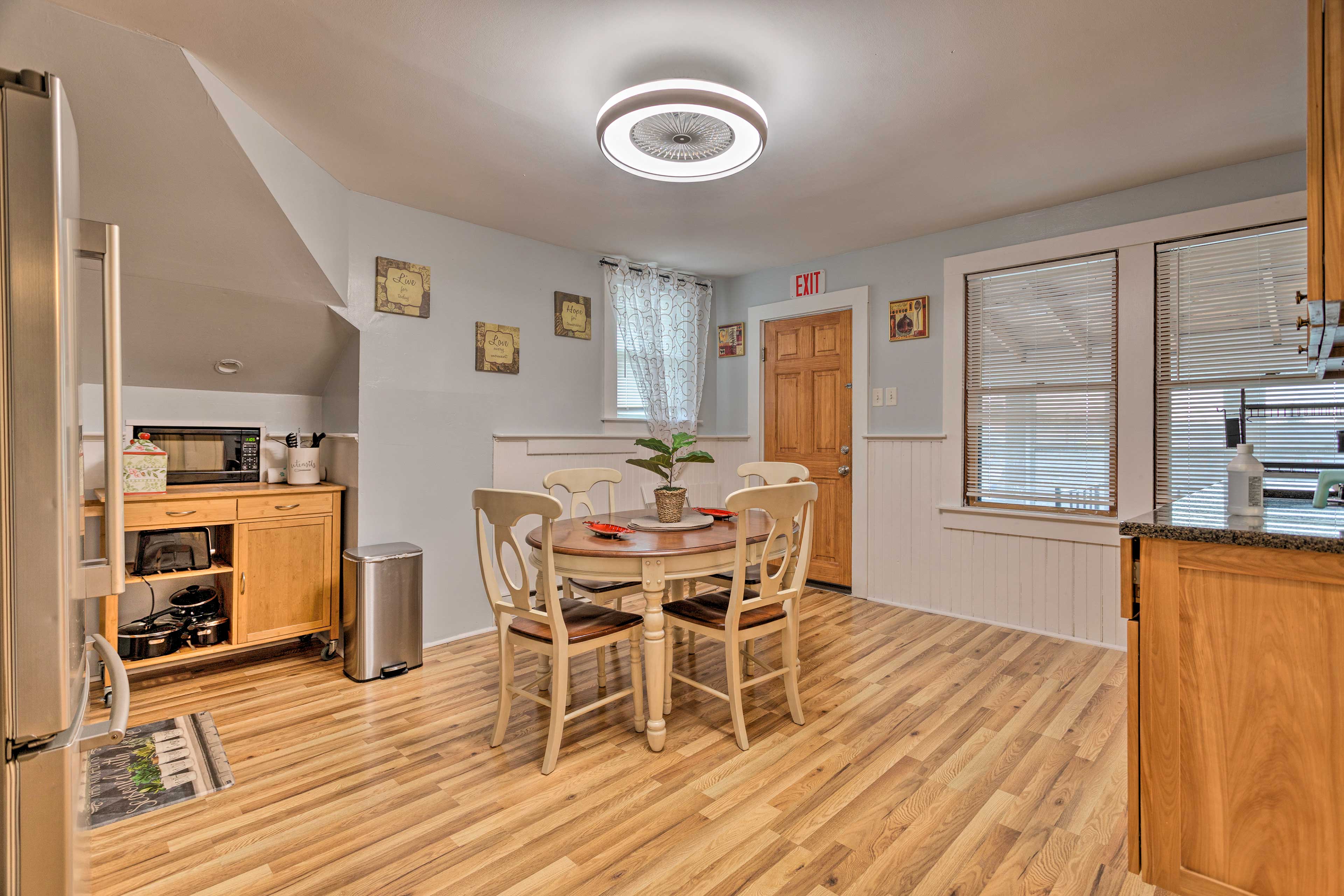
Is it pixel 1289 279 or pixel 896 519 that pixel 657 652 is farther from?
pixel 1289 279

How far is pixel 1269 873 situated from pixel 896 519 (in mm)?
2828

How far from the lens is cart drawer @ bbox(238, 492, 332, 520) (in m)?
2.99

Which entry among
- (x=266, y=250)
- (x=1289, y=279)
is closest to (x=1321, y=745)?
(x=1289, y=279)

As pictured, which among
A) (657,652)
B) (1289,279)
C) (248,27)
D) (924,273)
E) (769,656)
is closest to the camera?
(248,27)

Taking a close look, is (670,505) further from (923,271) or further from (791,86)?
(923,271)

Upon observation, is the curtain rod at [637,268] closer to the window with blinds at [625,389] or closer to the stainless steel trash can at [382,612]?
the window with blinds at [625,389]

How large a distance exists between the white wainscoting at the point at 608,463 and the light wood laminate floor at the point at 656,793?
4.20 ft

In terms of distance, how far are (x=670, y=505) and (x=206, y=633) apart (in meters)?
2.26

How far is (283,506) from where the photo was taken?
3.11 m

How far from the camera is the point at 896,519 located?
418cm

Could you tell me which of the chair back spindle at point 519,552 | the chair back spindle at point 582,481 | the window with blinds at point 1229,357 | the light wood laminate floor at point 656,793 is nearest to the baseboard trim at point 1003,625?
the light wood laminate floor at point 656,793

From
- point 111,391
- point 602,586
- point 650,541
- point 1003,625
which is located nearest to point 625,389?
point 602,586

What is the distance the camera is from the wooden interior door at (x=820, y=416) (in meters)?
4.45

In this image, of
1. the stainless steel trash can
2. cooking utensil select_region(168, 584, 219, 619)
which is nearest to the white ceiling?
the stainless steel trash can
